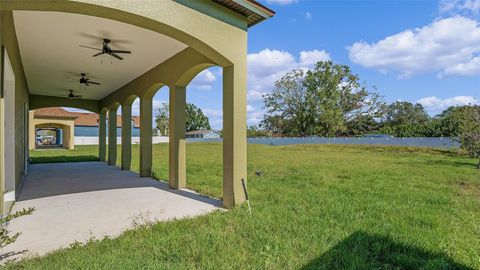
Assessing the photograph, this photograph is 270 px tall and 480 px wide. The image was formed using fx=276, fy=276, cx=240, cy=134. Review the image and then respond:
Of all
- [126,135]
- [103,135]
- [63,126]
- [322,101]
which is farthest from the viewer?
[322,101]

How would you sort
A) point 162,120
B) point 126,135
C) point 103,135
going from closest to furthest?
point 126,135, point 103,135, point 162,120

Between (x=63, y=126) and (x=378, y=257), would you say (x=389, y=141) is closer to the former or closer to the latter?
(x=378, y=257)

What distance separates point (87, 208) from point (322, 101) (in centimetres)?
3836

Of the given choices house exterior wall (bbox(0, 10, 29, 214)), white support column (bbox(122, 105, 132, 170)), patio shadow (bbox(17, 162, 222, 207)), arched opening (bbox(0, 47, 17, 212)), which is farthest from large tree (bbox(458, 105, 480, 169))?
arched opening (bbox(0, 47, 17, 212))

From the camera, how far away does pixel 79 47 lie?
652 cm

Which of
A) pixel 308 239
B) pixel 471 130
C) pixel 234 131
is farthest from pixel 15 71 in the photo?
pixel 471 130

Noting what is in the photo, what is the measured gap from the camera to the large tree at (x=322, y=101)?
1571 inches

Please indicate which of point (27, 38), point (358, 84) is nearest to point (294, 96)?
point (358, 84)

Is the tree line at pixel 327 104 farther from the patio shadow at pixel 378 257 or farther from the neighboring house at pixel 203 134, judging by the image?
the patio shadow at pixel 378 257

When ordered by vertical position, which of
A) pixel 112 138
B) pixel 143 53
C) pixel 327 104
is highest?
pixel 327 104

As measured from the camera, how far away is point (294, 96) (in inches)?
1658

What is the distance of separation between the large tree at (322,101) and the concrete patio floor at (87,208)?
35465 mm

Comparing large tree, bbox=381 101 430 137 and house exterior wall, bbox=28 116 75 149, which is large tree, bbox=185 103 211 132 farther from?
large tree, bbox=381 101 430 137

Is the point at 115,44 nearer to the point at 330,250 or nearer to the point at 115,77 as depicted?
the point at 115,77
